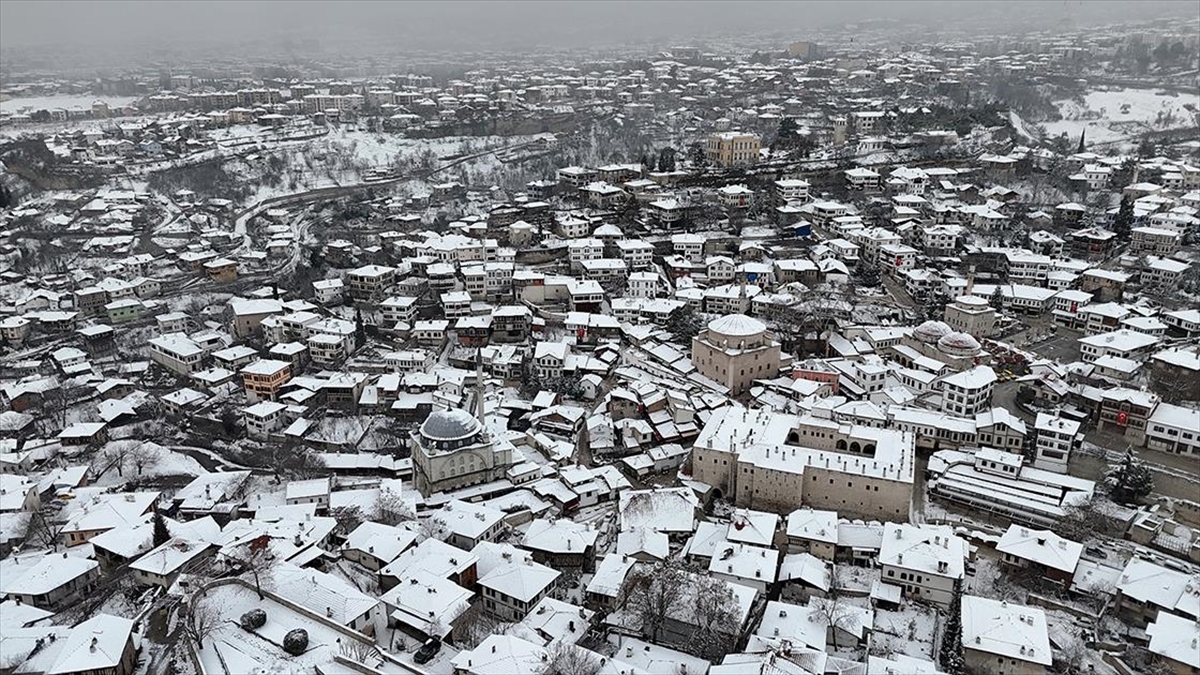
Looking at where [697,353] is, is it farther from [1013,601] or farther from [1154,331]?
[1154,331]

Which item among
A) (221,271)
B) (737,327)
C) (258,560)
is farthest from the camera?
(221,271)

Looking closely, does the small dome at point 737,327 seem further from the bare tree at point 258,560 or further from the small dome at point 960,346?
the bare tree at point 258,560

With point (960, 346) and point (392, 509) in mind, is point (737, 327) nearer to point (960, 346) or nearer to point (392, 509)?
point (960, 346)

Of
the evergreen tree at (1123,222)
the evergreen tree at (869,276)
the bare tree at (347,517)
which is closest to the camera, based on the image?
the bare tree at (347,517)

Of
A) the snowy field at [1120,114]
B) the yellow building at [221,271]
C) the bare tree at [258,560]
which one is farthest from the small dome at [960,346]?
the snowy field at [1120,114]

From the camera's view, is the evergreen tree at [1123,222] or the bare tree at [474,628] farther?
the evergreen tree at [1123,222]

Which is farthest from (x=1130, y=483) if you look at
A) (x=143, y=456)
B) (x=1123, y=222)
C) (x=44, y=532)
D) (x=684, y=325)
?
(x=44, y=532)
